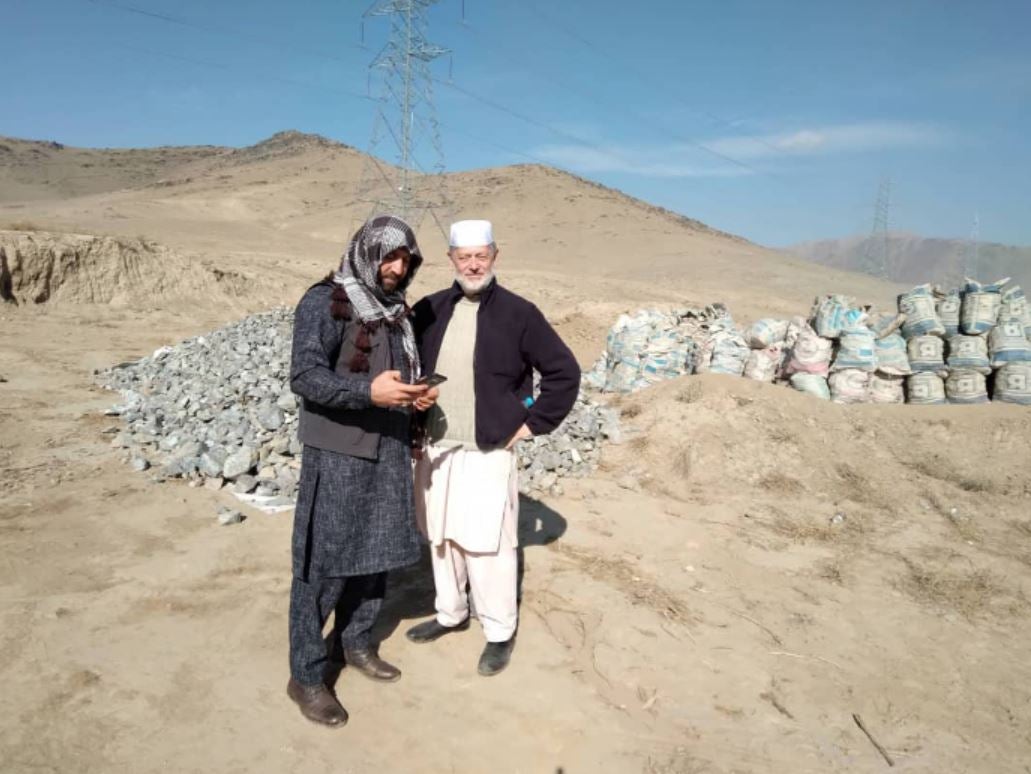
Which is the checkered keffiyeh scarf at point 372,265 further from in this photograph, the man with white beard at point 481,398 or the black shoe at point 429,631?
the black shoe at point 429,631

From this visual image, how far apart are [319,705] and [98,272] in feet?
38.5

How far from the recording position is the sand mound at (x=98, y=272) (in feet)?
33.9

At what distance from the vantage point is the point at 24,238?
10.5 meters

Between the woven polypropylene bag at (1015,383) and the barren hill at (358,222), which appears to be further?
the barren hill at (358,222)

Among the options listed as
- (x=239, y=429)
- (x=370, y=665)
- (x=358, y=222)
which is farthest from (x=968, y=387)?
(x=358, y=222)

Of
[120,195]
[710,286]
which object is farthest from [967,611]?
[120,195]

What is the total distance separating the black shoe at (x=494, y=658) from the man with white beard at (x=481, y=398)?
413 millimetres

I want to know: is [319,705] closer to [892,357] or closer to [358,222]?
[892,357]

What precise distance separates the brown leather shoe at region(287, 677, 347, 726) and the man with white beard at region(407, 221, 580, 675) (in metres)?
0.68

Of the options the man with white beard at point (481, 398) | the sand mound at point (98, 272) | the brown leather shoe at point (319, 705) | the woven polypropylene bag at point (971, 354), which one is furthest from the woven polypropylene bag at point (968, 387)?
the sand mound at point (98, 272)

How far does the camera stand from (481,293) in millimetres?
2537

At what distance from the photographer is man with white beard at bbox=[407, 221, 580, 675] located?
2.50 meters

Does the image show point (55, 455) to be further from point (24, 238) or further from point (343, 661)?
point (24, 238)

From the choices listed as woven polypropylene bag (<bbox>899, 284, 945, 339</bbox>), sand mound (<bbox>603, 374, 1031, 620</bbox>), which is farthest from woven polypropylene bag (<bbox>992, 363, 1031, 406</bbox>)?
woven polypropylene bag (<bbox>899, 284, 945, 339</bbox>)
